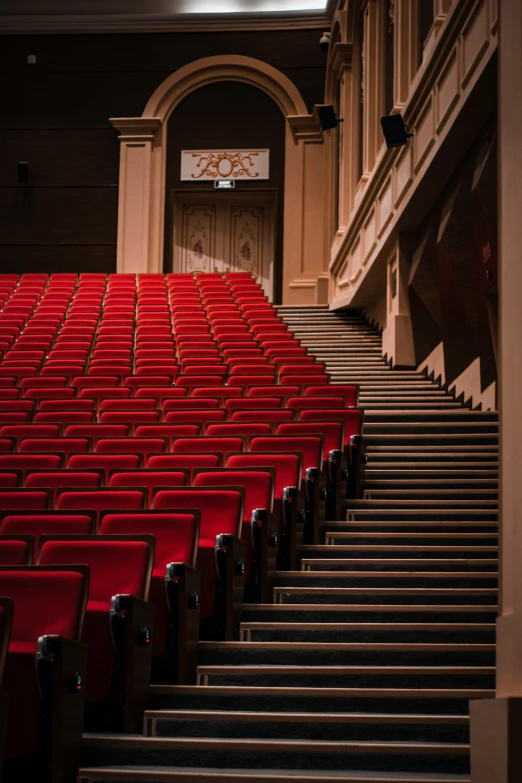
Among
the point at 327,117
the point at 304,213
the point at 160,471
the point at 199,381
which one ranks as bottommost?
the point at 160,471

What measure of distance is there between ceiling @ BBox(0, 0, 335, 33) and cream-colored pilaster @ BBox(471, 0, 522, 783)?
215 inches

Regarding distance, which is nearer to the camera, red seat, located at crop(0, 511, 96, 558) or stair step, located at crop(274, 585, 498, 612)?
red seat, located at crop(0, 511, 96, 558)

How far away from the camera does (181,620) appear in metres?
1.56

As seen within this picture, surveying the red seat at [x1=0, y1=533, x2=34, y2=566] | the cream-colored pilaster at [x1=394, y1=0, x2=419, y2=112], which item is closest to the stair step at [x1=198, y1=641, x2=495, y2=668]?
the red seat at [x1=0, y1=533, x2=34, y2=566]

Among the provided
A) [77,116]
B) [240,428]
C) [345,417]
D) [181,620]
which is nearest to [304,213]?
[77,116]

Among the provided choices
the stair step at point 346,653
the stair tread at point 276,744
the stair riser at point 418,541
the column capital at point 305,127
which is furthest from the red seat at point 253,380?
the column capital at point 305,127

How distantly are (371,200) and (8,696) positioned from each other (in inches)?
144

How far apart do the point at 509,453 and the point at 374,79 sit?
13.0 feet

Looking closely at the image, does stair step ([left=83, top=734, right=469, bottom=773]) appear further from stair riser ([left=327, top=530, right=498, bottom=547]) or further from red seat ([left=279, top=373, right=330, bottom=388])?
red seat ([left=279, top=373, right=330, bottom=388])

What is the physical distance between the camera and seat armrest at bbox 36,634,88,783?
1.23 meters

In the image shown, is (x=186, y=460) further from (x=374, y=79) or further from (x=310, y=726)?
(x=374, y=79)

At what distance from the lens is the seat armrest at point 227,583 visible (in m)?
1.72

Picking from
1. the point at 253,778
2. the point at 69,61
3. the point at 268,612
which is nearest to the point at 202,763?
the point at 253,778

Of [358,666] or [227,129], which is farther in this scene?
[227,129]
